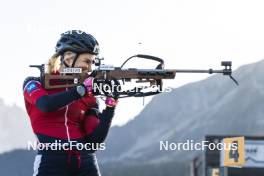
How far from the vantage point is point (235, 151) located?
8992 millimetres

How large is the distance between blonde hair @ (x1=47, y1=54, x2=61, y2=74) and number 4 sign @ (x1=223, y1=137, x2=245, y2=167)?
9.13ft

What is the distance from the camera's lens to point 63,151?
254 inches

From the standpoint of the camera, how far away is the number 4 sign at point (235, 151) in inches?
350

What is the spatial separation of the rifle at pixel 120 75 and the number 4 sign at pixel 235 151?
2115 millimetres

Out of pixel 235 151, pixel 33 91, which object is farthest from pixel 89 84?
pixel 235 151

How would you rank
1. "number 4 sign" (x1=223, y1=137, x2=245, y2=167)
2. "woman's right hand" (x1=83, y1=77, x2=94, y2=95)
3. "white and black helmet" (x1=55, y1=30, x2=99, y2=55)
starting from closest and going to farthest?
"woman's right hand" (x1=83, y1=77, x2=94, y2=95), "white and black helmet" (x1=55, y1=30, x2=99, y2=55), "number 4 sign" (x1=223, y1=137, x2=245, y2=167)

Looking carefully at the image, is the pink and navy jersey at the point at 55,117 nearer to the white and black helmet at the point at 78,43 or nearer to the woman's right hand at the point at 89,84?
the woman's right hand at the point at 89,84

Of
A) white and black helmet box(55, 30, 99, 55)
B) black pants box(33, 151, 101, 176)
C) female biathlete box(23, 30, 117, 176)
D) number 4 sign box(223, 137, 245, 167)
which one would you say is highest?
white and black helmet box(55, 30, 99, 55)

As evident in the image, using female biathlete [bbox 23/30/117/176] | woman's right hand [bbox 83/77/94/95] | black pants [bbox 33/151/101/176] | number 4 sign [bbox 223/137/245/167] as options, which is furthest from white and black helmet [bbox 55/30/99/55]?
number 4 sign [bbox 223/137/245/167]

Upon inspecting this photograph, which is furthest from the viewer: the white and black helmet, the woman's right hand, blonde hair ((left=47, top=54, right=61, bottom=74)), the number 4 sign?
the number 4 sign

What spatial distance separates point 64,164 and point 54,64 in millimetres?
835

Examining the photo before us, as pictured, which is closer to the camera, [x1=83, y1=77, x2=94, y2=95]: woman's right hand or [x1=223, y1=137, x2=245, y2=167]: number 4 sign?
[x1=83, y1=77, x2=94, y2=95]: woman's right hand

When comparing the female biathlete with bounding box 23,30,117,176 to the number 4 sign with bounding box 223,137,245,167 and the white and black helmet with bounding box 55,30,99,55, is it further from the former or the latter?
the number 4 sign with bounding box 223,137,245,167

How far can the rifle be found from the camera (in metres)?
6.52
